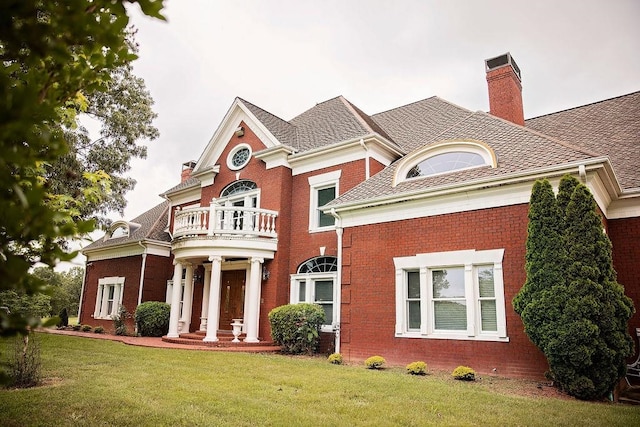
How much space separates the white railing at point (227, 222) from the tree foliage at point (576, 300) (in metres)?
9.21

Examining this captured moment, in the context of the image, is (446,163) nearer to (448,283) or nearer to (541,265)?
(448,283)

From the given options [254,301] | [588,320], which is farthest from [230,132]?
[588,320]

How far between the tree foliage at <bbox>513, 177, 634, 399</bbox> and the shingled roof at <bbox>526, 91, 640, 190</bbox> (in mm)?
3597

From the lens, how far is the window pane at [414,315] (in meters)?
10.8

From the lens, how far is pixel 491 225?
9883 millimetres

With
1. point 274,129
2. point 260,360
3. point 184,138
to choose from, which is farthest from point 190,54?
point 184,138

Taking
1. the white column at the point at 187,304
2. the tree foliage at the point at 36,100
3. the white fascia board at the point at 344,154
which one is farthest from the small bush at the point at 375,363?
the white column at the point at 187,304

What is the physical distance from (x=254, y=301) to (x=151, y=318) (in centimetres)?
571

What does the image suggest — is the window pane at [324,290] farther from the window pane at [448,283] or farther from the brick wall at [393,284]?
→ the window pane at [448,283]

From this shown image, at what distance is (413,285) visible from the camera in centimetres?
1105

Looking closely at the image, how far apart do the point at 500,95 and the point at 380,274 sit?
7.78 m

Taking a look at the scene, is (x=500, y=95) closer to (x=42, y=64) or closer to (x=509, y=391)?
(x=509, y=391)

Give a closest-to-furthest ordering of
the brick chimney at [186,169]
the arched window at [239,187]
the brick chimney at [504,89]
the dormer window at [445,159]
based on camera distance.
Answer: the dormer window at [445,159]
the brick chimney at [504,89]
the arched window at [239,187]
the brick chimney at [186,169]

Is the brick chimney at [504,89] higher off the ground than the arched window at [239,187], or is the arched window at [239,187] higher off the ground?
the brick chimney at [504,89]
